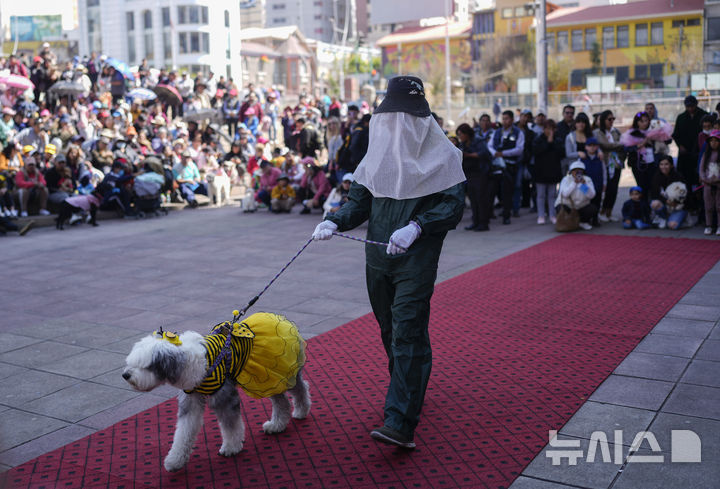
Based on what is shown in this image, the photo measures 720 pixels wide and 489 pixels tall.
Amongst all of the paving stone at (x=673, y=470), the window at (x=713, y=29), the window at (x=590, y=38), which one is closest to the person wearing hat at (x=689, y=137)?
the paving stone at (x=673, y=470)

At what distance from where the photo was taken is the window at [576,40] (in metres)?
66.9

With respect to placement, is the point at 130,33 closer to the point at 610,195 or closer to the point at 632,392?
the point at 610,195

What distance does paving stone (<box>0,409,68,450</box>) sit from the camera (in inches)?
183

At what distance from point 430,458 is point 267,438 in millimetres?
1012

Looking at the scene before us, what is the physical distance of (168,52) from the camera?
80875mm

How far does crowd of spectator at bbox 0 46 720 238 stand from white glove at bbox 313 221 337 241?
26.0ft

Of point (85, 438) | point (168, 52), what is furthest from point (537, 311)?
point (168, 52)

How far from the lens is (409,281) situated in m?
4.32

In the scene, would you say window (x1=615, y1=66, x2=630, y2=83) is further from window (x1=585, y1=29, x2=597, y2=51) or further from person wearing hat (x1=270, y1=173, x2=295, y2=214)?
person wearing hat (x1=270, y1=173, x2=295, y2=214)

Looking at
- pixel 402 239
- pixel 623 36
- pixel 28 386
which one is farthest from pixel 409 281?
pixel 623 36

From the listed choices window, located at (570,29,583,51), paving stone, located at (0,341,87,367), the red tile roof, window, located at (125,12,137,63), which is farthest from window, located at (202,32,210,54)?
paving stone, located at (0,341,87,367)

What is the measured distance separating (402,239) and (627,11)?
221 feet

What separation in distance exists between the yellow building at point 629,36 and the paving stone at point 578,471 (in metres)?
62.2

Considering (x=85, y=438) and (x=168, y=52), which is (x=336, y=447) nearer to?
(x=85, y=438)
